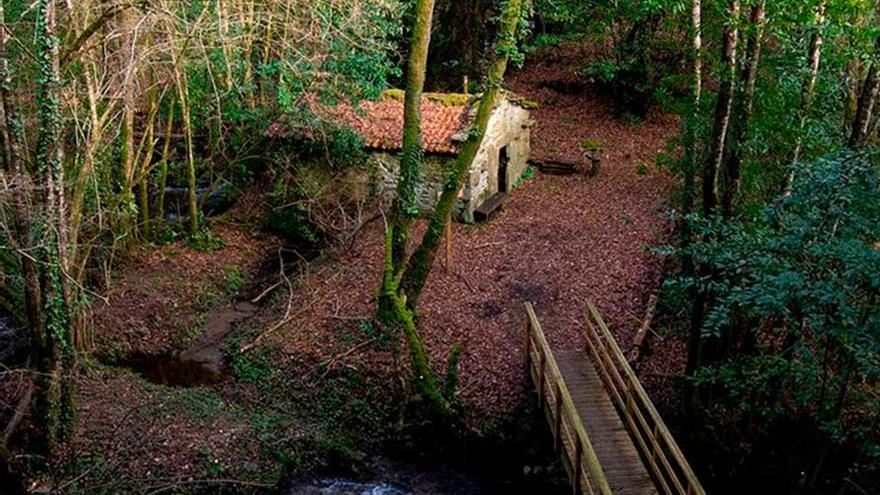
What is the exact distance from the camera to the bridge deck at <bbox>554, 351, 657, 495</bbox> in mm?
9859

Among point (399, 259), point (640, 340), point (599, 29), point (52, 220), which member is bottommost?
point (640, 340)

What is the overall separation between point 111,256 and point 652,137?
58.2ft

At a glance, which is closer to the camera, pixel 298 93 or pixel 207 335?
pixel 207 335

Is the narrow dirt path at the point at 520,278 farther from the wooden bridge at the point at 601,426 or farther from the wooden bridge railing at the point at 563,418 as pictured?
the wooden bridge at the point at 601,426

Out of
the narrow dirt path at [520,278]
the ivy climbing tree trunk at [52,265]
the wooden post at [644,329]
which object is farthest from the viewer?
the narrow dirt path at [520,278]

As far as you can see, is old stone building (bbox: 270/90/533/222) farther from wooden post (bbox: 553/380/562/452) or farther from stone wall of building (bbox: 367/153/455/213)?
wooden post (bbox: 553/380/562/452)

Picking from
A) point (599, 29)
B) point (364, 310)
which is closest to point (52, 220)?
point (364, 310)

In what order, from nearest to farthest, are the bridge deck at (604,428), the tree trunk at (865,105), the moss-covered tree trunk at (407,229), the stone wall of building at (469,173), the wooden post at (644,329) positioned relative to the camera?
1. the bridge deck at (604,428)
2. the tree trunk at (865,105)
3. the moss-covered tree trunk at (407,229)
4. the wooden post at (644,329)
5. the stone wall of building at (469,173)

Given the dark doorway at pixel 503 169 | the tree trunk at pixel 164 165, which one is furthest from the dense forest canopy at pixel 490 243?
the dark doorway at pixel 503 169

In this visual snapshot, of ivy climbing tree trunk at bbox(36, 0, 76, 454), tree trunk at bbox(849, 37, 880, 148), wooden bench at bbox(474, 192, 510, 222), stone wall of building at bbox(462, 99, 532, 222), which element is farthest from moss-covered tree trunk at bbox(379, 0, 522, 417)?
tree trunk at bbox(849, 37, 880, 148)

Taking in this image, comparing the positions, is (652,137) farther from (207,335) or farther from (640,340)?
(207,335)

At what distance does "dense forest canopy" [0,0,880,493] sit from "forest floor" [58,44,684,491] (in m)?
0.32

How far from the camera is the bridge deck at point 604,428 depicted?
388 inches

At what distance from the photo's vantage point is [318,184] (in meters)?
20.5
